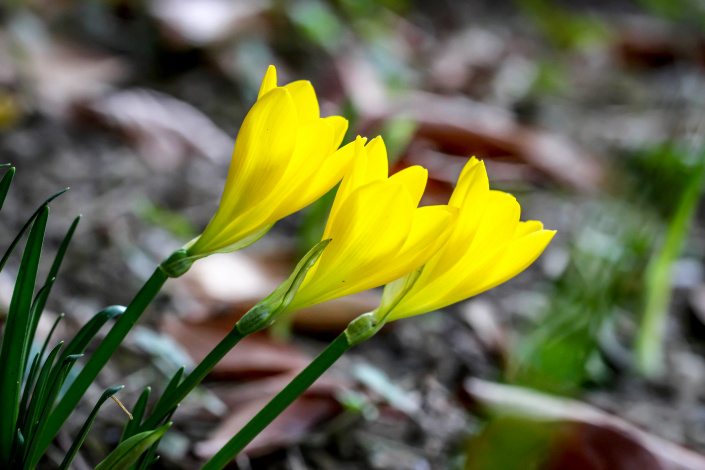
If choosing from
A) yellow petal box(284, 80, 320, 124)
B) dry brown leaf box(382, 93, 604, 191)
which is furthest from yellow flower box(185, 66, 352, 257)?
dry brown leaf box(382, 93, 604, 191)

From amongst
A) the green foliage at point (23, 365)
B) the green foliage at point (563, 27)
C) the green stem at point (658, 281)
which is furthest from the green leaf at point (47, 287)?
the green foliage at point (563, 27)

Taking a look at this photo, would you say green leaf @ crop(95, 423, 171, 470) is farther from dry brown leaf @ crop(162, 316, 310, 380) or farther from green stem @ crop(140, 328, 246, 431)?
dry brown leaf @ crop(162, 316, 310, 380)

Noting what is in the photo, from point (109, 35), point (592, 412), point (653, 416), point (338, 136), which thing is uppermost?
point (338, 136)

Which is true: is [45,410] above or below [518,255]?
below

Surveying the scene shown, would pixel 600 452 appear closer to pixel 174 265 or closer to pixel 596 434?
pixel 596 434

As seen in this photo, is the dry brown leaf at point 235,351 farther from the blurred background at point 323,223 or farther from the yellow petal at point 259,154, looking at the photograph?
the yellow petal at point 259,154

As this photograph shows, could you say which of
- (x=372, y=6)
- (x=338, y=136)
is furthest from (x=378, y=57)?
(x=338, y=136)

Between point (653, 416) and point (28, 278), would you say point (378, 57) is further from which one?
point (28, 278)

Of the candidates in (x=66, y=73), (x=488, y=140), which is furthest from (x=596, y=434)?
(x=66, y=73)
